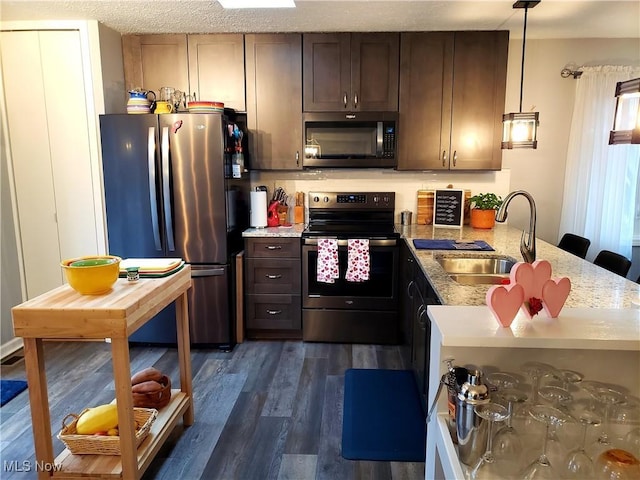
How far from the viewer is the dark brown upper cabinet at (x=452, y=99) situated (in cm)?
337

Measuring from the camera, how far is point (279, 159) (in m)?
3.57

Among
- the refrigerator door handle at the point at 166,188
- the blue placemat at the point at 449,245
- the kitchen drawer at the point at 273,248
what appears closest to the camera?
the blue placemat at the point at 449,245

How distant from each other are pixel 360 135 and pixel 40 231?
2.60 metres

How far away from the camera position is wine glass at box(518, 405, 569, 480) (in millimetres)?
1025

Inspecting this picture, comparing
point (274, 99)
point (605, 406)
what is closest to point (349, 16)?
point (274, 99)

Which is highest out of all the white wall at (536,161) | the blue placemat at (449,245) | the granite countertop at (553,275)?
the white wall at (536,161)

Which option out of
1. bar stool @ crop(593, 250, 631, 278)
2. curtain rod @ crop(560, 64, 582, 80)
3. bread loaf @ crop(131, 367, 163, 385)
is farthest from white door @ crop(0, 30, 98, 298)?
curtain rod @ crop(560, 64, 582, 80)

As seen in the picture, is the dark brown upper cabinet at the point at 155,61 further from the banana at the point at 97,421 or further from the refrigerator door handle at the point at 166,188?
the banana at the point at 97,421

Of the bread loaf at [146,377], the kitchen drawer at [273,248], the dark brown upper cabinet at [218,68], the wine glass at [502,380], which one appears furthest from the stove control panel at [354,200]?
the wine glass at [502,380]

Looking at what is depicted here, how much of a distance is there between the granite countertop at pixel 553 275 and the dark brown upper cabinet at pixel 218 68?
5.80 ft

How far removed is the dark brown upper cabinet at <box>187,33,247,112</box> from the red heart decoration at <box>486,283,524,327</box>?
9.36ft

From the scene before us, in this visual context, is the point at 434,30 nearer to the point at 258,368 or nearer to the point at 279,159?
the point at 279,159

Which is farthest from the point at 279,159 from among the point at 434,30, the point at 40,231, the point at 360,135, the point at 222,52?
the point at 40,231

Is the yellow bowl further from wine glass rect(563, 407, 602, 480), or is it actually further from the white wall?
the white wall
